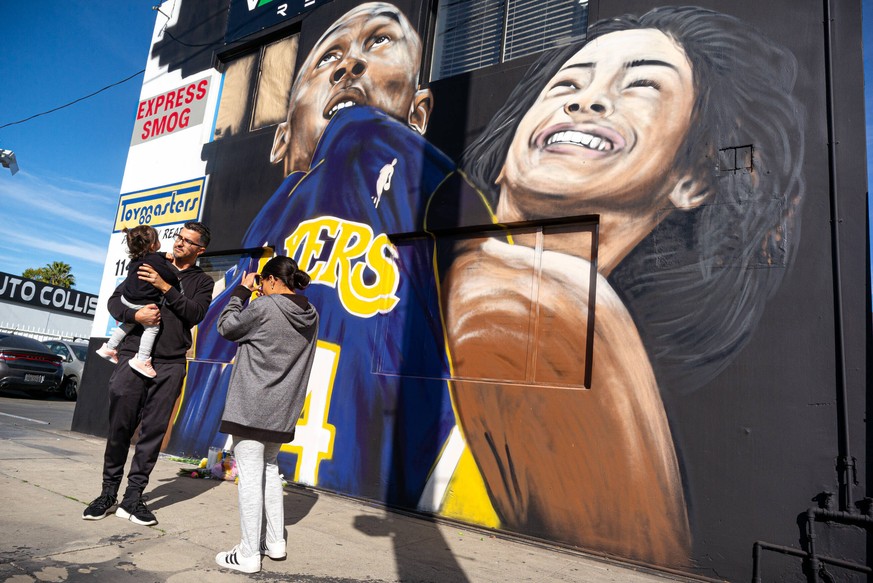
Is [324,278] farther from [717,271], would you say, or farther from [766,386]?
[766,386]

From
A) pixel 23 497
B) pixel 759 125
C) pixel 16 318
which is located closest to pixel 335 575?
pixel 23 497

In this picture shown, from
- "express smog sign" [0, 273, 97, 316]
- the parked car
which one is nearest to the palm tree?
"express smog sign" [0, 273, 97, 316]

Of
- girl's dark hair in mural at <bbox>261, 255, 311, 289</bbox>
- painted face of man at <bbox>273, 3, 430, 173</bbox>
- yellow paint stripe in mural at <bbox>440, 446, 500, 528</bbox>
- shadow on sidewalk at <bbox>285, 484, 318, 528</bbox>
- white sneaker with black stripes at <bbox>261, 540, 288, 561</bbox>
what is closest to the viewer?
white sneaker with black stripes at <bbox>261, 540, 288, 561</bbox>

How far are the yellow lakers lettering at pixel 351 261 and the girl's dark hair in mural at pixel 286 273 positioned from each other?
2.35 m

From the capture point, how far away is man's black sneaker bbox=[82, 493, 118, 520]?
4047 millimetres

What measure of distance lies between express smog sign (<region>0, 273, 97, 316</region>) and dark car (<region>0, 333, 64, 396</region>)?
53.8 ft

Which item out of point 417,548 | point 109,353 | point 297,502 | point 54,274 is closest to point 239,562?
point 417,548

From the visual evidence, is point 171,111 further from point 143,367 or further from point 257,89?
point 143,367

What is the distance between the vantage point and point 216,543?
12.7 ft

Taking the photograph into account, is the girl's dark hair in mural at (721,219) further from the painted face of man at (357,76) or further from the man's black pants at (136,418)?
the man's black pants at (136,418)

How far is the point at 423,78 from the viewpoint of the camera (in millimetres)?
6480

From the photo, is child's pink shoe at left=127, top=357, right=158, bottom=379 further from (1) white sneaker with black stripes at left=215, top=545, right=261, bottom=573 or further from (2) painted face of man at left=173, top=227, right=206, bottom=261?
(1) white sneaker with black stripes at left=215, top=545, right=261, bottom=573

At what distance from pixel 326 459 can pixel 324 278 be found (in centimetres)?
192

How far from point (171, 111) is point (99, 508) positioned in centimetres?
693
